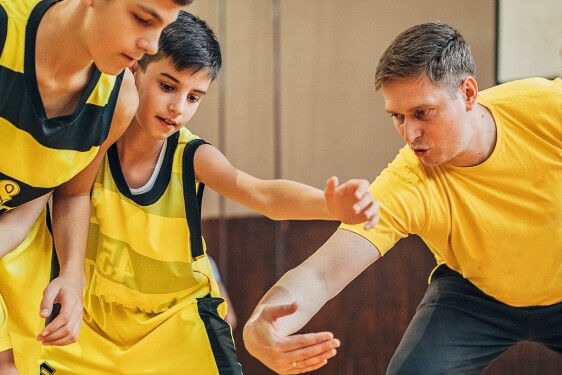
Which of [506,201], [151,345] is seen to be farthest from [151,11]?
[506,201]

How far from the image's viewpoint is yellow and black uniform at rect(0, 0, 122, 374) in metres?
2.33

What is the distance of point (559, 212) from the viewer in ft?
9.64

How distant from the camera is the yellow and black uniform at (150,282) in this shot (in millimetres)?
2809

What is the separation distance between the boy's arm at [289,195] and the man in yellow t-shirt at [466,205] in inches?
10.6

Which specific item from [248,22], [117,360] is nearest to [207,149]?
[117,360]

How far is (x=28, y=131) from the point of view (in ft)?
7.84

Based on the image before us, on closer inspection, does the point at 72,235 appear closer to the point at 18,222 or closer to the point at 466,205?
the point at 18,222

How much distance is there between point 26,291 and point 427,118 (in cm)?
142

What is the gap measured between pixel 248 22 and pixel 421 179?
3426 millimetres

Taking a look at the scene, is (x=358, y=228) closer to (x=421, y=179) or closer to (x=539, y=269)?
(x=421, y=179)

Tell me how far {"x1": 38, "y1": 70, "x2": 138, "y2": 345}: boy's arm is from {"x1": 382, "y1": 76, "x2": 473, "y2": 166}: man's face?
865mm

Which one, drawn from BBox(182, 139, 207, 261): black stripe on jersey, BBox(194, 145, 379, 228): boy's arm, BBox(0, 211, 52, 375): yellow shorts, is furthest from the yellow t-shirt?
BBox(0, 211, 52, 375): yellow shorts

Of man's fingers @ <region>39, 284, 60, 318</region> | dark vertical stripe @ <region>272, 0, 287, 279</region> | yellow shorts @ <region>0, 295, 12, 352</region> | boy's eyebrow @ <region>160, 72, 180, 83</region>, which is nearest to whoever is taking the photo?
man's fingers @ <region>39, 284, 60, 318</region>

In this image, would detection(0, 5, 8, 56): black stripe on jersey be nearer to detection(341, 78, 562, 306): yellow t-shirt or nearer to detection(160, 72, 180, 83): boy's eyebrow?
detection(160, 72, 180, 83): boy's eyebrow
